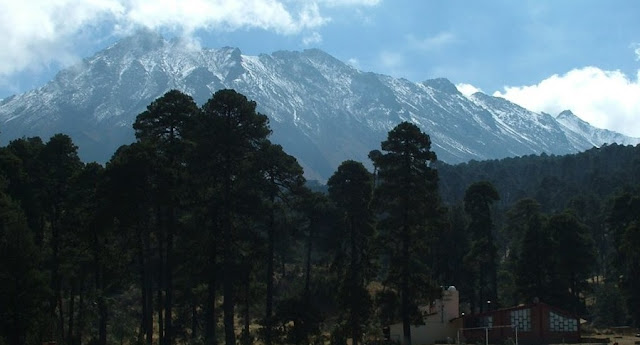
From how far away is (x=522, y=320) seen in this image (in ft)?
182

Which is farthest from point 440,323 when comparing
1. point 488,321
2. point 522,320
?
point 522,320

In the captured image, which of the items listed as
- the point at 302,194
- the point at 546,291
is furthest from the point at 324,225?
the point at 546,291

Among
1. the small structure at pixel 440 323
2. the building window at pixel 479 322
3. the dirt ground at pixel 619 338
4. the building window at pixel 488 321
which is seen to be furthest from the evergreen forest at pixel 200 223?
the building window at pixel 488 321

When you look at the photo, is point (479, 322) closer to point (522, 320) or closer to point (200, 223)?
point (522, 320)

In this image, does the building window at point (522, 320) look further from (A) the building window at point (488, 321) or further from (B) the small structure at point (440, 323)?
(B) the small structure at point (440, 323)

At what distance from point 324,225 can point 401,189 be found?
20100mm

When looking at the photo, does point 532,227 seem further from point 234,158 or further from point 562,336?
point 234,158

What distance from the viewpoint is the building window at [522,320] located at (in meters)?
55.2

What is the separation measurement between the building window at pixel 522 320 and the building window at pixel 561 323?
1.56 m

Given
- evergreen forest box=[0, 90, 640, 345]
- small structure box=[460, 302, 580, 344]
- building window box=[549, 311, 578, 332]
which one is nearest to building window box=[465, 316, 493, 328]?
small structure box=[460, 302, 580, 344]

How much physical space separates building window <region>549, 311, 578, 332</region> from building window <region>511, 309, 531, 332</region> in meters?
1.56

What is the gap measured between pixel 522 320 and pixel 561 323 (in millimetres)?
2741

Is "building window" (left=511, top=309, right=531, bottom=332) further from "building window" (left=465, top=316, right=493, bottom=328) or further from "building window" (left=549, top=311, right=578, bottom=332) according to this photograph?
"building window" (left=465, top=316, right=493, bottom=328)

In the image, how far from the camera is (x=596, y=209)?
368 feet
